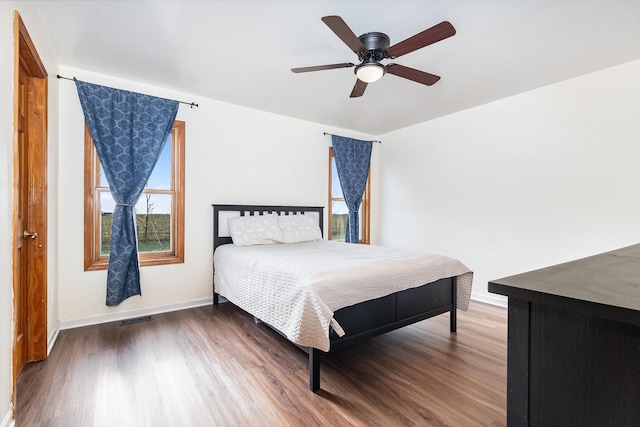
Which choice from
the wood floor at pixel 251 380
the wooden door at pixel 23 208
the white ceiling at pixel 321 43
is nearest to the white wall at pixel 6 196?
the wood floor at pixel 251 380

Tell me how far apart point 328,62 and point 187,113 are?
1.80 meters

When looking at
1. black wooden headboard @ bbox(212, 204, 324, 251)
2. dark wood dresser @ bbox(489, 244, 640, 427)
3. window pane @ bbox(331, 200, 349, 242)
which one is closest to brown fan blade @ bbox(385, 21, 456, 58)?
dark wood dresser @ bbox(489, 244, 640, 427)

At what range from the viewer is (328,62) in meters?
2.79

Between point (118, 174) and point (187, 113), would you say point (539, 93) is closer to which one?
point (187, 113)

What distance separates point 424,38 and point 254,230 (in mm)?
2566

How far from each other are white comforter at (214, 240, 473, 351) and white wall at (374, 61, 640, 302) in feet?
3.97

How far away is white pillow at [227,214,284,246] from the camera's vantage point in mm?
3547

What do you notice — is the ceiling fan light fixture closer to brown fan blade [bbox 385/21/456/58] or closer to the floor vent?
brown fan blade [bbox 385/21/456/58]

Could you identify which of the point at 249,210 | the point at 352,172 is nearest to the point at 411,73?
the point at 249,210

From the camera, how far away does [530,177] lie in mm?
3467

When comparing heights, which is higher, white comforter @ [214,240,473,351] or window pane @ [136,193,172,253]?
window pane @ [136,193,172,253]

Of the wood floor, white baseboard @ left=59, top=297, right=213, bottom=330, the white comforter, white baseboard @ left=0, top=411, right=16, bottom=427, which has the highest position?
the white comforter

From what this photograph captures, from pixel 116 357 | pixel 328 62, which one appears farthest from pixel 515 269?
pixel 116 357

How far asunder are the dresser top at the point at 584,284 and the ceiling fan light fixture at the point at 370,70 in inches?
71.4
